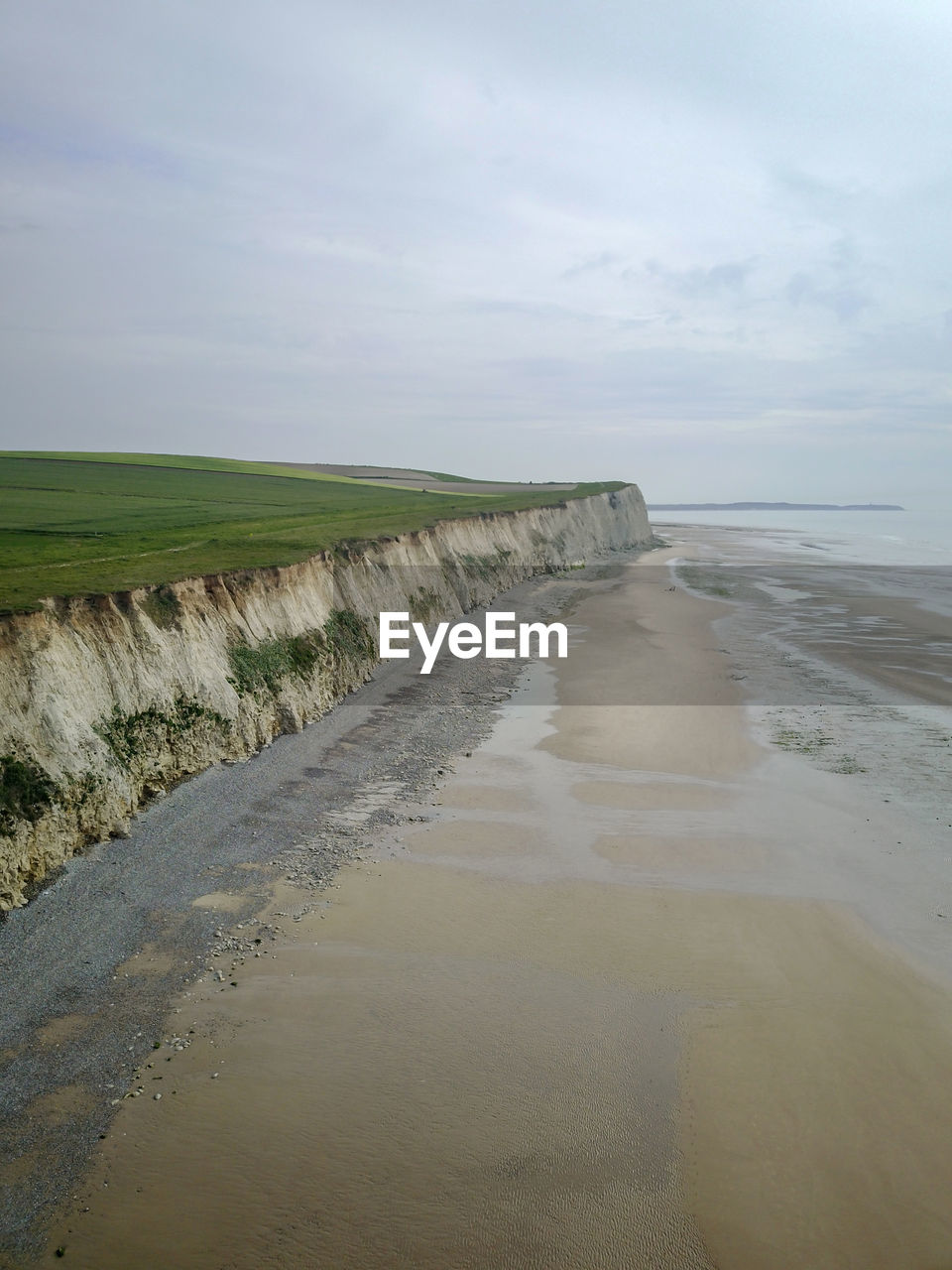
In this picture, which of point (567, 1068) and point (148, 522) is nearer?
point (567, 1068)

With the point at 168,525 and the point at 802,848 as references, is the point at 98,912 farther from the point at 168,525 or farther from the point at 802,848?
the point at 168,525

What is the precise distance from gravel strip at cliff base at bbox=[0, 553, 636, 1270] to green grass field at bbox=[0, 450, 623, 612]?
4.64 metres

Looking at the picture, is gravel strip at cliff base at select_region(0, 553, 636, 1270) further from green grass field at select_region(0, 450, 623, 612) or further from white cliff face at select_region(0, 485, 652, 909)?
green grass field at select_region(0, 450, 623, 612)

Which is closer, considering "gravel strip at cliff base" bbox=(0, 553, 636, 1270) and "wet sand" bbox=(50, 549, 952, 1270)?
"wet sand" bbox=(50, 549, 952, 1270)

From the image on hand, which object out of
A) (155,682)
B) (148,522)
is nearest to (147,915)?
(155,682)

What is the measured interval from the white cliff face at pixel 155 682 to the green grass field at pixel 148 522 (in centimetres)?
71

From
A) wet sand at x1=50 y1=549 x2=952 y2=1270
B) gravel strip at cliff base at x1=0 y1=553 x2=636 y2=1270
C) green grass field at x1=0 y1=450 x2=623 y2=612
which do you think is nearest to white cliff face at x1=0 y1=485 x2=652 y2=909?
gravel strip at cliff base at x1=0 y1=553 x2=636 y2=1270

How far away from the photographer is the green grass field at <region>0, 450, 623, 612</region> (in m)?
19.4

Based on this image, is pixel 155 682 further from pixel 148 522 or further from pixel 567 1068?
pixel 148 522

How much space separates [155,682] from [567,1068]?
10.7m

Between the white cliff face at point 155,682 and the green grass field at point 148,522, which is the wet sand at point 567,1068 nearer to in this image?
the white cliff face at point 155,682

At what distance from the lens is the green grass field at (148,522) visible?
19.4m

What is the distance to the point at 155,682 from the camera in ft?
52.9

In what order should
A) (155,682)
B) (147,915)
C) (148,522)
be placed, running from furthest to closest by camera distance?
(148,522)
(155,682)
(147,915)
